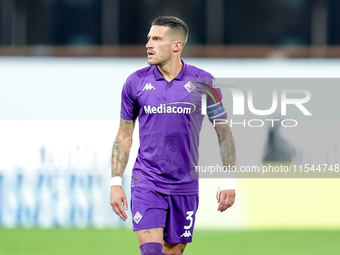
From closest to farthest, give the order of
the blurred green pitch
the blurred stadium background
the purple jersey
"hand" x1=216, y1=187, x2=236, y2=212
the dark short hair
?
"hand" x1=216, y1=187, x2=236, y2=212 → the purple jersey → the dark short hair → the blurred green pitch → the blurred stadium background

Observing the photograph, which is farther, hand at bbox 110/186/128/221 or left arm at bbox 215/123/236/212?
left arm at bbox 215/123/236/212

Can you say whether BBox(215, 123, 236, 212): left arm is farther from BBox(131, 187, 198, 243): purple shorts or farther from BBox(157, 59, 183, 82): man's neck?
BBox(157, 59, 183, 82): man's neck

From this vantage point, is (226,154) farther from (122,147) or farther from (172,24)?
(172,24)

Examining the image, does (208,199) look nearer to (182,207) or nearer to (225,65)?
(225,65)

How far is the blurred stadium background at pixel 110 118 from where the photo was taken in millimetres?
10570

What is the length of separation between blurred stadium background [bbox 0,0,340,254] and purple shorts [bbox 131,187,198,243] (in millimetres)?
3859

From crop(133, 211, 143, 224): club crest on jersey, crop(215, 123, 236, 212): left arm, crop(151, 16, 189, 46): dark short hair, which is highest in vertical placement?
crop(151, 16, 189, 46): dark short hair

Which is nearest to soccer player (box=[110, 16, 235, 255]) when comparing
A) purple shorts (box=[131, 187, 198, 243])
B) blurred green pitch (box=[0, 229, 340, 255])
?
purple shorts (box=[131, 187, 198, 243])

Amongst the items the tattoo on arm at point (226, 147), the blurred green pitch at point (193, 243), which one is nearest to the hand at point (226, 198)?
the tattoo on arm at point (226, 147)

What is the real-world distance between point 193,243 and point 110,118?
3.62 m

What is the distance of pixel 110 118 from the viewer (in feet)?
40.4

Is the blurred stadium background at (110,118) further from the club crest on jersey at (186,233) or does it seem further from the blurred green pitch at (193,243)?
the club crest on jersey at (186,233)

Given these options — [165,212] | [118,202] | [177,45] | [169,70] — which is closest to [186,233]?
[165,212]

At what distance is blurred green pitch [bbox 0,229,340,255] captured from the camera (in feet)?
29.4
